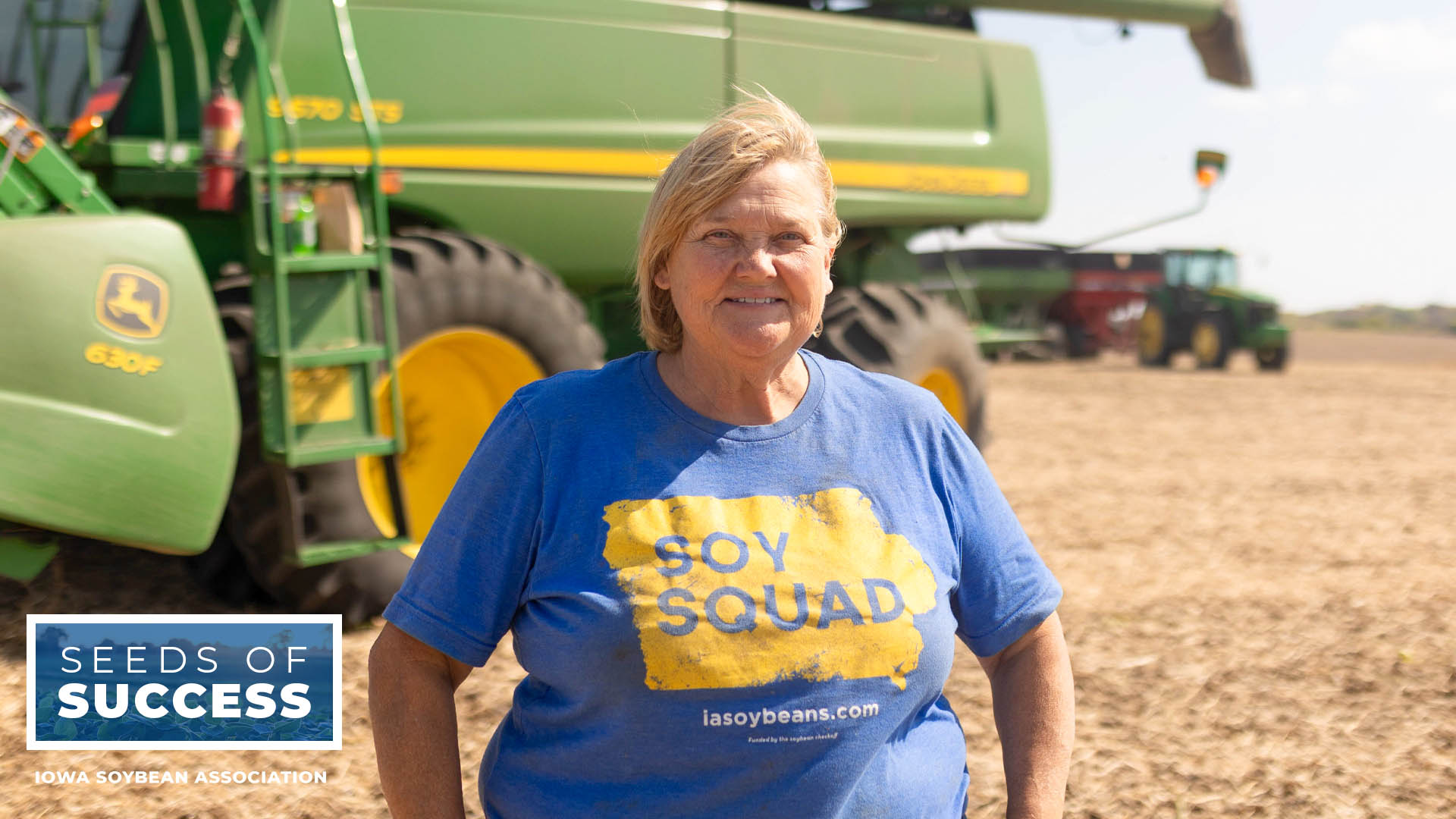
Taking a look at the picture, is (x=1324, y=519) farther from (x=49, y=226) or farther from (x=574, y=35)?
(x=49, y=226)

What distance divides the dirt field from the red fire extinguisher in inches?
60.0

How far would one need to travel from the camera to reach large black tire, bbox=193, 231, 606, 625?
454 centimetres

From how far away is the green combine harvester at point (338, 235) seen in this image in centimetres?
371

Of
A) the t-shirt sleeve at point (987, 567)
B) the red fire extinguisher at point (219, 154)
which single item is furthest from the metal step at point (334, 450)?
the t-shirt sleeve at point (987, 567)

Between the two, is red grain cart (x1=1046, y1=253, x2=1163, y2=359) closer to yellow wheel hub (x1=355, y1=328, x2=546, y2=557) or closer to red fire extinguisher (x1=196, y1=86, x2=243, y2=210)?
yellow wheel hub (x1=355, y1=328, x2=546, y2=557)

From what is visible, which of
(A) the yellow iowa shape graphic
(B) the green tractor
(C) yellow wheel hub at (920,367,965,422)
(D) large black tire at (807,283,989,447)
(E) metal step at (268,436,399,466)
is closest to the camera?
(A) the yellow iowa shape graphic

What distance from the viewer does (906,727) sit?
188cm

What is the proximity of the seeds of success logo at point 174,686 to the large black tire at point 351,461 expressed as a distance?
387 mm

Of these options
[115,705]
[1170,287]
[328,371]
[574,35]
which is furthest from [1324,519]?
[1170,287]

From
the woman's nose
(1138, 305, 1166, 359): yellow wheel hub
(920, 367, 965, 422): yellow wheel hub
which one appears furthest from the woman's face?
→ (1138, 305, 1166, 359): yellow wheel hub

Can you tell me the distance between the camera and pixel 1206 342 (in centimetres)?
2209

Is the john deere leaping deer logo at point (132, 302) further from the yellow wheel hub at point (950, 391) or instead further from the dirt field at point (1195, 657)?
the yellow wheel hub at point (950, 391)

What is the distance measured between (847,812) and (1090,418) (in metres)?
12.4

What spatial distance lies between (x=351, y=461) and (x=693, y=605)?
3.22m
